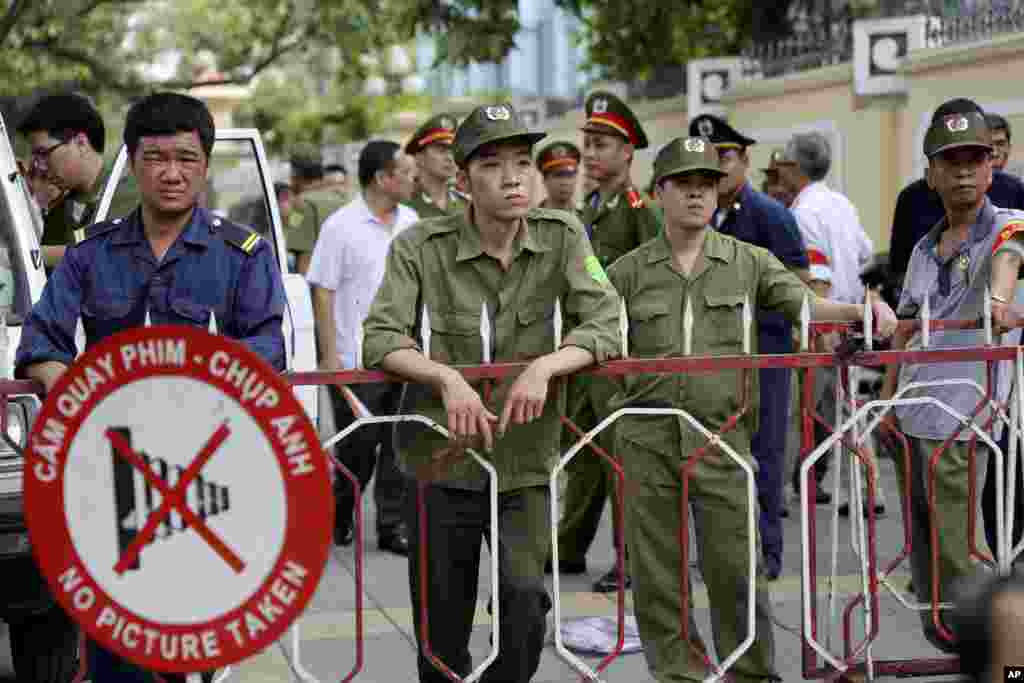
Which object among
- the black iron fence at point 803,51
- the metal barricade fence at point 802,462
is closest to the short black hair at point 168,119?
the metal barricade fence at point 802,462

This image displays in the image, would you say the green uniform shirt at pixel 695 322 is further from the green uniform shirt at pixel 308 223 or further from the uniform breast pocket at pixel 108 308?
the green uniform shirt at pixel 308 223

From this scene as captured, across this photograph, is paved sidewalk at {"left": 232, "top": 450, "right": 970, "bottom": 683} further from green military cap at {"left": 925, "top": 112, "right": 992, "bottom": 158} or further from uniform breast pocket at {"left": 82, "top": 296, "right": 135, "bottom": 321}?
green military cap at {"left": 925, "top": 112, "right": 992, "bottom": 158}

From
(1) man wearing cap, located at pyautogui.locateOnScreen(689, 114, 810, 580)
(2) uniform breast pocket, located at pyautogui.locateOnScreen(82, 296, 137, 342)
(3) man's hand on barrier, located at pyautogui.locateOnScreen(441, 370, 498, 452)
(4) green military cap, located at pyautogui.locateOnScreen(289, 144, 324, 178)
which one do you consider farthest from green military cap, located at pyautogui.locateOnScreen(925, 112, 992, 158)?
(4) green military cap, located at pyautogui.locateOnScreen(289, 144, 324, 178)

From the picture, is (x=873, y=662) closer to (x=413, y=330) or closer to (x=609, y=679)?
(x=609, y=679)

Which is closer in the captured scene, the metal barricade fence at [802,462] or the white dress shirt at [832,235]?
the metal barricade fence at [802,462]

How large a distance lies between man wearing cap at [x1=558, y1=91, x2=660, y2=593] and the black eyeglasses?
2341 mm

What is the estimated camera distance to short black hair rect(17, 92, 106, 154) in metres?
7.47

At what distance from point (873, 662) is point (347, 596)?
3.18 meters

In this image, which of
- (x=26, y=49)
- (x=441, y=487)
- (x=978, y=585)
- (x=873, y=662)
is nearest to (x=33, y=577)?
(x=441, y=487)

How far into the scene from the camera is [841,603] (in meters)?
7.38

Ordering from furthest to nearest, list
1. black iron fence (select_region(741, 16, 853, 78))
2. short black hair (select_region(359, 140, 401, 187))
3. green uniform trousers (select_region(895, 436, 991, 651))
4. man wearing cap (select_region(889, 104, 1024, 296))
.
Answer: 1. black iron fence (select_region(741, 16, 853, 78))
2. short black hair (select_region(359, 140, 401, 187))
3. man wearing cap (select_region(889, 104, 1024, 296))
4. green uniform trousers (select_region(895, 436, 991, 651))

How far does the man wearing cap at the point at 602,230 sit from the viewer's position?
7.80m

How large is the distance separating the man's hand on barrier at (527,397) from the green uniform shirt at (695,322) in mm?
1150

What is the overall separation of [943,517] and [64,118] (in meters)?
4.06
